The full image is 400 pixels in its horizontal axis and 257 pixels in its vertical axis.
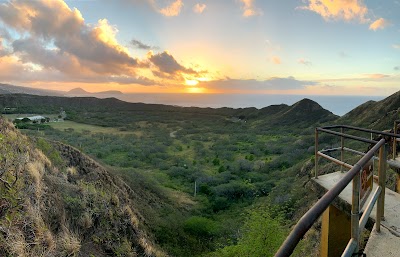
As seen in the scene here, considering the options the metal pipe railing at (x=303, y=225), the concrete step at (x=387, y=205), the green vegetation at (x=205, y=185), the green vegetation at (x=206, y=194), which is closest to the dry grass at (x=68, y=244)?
the green vegetation at (x=206, y=194)

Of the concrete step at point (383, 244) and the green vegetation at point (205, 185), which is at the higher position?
the concrete step at point (383, 244)

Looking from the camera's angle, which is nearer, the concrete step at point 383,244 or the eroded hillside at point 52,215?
the concrete step at point 383,244

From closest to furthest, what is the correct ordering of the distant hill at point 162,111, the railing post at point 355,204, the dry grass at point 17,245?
the railing post at point 355,204, the dry grass at point 17,245, the distant hill at point 162,111

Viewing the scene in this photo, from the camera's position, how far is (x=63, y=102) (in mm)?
119812

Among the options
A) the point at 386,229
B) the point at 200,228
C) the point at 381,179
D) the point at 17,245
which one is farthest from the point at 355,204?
the point at 200,228

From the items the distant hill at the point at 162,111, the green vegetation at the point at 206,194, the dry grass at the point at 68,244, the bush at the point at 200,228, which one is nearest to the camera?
the dry grass at the point at 68,244

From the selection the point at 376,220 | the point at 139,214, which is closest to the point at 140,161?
the point at 139,214

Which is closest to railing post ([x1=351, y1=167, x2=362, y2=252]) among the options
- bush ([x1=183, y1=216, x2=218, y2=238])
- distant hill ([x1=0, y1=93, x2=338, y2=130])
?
bush ([x1=183, y1=216, x2=218, y2=238])

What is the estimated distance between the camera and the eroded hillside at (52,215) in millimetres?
5707

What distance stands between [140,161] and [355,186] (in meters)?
36.4

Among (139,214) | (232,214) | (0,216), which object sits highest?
(0,216)

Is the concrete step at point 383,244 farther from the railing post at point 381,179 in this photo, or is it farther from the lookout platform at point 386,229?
the railing post at point 381,179

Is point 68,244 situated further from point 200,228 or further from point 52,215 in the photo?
point 200,228

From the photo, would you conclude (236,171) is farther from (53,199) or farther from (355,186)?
(355,186)
